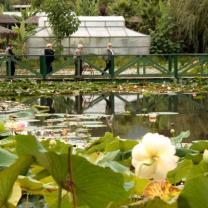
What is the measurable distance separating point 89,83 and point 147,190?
16.3 metres

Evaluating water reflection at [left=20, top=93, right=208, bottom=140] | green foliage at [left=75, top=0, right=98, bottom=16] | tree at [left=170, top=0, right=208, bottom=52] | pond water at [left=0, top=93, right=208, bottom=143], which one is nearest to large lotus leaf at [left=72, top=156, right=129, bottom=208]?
pond water at [left=0, top=93, right=208, bottom=143]

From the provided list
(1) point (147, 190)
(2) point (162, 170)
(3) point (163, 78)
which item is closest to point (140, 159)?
(2) point (162, 170)

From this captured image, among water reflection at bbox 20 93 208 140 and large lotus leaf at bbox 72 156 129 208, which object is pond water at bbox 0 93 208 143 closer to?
water reflection at bbox 20 93 208 140

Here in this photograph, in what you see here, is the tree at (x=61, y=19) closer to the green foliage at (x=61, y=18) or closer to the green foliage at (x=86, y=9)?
the green foliage at (x=61, y=18)

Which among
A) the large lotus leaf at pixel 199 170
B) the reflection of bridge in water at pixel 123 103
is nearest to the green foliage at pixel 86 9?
the reflection of bridge in water at pixel 123 103

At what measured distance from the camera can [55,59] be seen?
19.5 m

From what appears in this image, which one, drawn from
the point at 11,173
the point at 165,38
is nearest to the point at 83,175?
Answer: the point at 11,173

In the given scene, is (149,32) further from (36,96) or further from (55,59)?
(36,96)

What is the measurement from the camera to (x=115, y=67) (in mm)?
19781

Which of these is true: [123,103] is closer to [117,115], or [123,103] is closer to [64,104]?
[64,104]

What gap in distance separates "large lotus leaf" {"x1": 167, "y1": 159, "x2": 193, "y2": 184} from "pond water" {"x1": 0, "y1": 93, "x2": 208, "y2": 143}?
3.82m

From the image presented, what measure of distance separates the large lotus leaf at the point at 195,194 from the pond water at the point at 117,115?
469cm

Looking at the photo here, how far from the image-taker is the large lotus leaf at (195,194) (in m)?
1.49

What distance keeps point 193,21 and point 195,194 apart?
2428 centimetres
